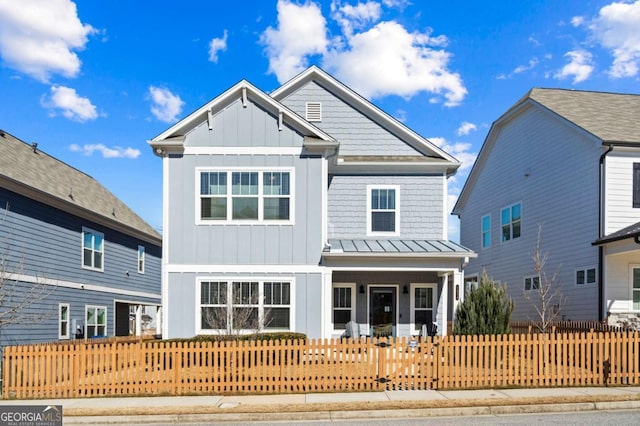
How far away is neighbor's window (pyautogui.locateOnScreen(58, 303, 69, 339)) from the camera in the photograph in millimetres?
18344

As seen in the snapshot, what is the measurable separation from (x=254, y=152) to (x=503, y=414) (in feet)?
32.0

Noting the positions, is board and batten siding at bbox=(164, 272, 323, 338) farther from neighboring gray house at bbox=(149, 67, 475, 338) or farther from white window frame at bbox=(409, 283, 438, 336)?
white window frame at bbox=(409, 283, 438, 336)

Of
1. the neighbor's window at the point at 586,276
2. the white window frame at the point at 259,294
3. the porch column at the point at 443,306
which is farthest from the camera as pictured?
the porch column at the point at 443,306

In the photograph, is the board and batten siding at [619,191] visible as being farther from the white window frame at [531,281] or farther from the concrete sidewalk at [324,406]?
the concrete sidewalk at [324,406]

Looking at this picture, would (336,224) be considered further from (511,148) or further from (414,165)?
(511,148)

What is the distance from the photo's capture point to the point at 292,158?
1580 cm

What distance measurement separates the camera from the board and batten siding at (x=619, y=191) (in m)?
16.7

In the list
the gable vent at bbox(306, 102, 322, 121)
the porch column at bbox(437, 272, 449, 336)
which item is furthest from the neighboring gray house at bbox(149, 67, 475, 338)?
the gable vent at bbox(306, 102, 322, 121)

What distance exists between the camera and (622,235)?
15.4 meters

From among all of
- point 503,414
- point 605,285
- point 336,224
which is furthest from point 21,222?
point 605,285

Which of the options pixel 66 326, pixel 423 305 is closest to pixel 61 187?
pixel 66 326

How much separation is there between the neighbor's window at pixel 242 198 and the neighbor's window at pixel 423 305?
558 centimetres

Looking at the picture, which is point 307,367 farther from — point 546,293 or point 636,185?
point 636,185

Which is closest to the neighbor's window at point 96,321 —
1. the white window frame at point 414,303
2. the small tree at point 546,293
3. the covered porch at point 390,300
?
the covered porch at point 390,300
